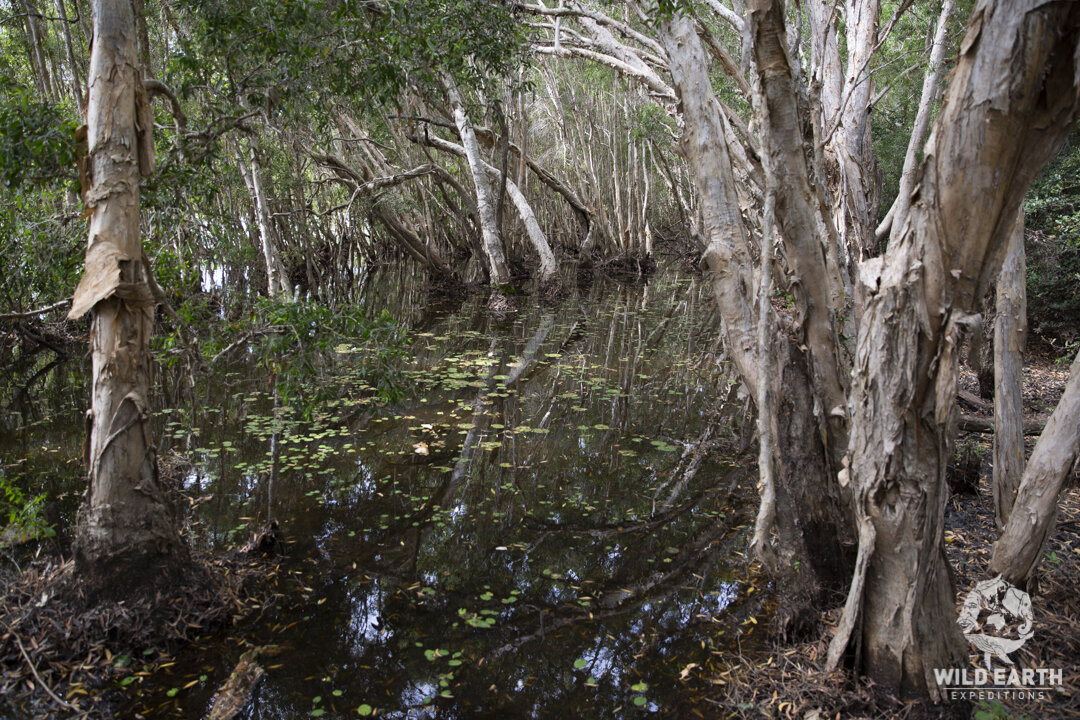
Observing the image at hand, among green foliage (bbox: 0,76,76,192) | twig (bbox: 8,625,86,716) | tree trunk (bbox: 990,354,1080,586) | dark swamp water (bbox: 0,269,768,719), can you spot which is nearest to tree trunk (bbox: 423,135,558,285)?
dark swamp water (bbox: 0,269,768,719)

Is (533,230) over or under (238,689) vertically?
over

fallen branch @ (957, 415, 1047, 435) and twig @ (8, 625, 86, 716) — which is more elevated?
fallen branch @ (957, 415, 1047, 435)

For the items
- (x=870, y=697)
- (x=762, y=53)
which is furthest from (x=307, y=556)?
(x=762, y=53)

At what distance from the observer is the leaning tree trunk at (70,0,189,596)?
3115mm

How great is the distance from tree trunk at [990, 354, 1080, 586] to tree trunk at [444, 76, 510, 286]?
11.8 metres

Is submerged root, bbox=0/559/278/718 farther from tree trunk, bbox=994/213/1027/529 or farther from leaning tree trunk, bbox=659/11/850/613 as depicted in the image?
tree trunk, bbox=994/213/1027/529

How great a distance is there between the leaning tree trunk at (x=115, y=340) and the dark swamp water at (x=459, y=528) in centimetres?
52

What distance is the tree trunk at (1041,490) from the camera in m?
2.88

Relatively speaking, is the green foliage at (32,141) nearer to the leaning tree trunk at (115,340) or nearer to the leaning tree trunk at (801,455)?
the leaning tree trunk at (115,340)

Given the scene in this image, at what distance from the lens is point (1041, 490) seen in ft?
9.58

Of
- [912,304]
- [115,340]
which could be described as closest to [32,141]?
[115,340]

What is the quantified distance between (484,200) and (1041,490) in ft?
40.4

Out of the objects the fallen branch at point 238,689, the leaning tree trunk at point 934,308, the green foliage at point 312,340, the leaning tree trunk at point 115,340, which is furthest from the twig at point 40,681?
the leaning tree trunk at point 934,308

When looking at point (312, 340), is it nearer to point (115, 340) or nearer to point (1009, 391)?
point (115, 340)
